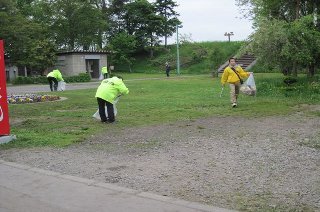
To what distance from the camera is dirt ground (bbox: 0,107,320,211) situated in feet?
18.0

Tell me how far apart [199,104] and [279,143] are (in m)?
7.75

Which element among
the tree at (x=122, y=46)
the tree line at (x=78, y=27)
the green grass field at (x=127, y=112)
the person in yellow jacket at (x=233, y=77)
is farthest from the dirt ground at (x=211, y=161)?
the tree at (x=122, y=46)

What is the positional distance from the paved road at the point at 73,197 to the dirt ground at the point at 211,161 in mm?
269

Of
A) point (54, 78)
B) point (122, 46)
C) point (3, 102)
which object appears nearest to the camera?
point (3, 102)

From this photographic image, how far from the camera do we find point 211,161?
725 centimetres

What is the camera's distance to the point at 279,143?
855 centimetres

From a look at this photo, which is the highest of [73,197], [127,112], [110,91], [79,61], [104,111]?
[79,61]

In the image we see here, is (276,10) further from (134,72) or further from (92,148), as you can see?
(134,72)

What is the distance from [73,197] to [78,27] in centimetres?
4585

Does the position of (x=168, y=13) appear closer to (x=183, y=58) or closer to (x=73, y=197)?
(x=183, y=58)

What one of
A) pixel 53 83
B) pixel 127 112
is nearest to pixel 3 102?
pixel 127 112

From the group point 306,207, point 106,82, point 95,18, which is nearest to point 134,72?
point 95,18

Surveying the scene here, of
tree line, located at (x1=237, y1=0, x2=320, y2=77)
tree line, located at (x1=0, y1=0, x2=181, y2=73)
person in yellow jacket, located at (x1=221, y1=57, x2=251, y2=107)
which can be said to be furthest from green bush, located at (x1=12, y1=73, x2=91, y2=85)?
person in yellow jacket, located at (x1=221, y1=57, x2=251, y2=107)

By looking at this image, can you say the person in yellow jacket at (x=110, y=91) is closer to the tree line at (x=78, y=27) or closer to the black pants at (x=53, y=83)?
the black pants at (x=53, y=83)
